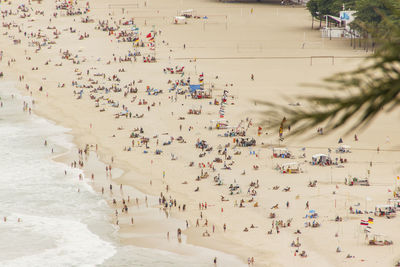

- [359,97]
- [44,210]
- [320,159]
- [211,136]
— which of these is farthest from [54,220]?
[359,97]

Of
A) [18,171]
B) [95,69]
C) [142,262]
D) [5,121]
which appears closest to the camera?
[142,262]

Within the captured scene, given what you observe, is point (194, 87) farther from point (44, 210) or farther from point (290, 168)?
point (44, 210)

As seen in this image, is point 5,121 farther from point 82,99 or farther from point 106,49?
point 106,49

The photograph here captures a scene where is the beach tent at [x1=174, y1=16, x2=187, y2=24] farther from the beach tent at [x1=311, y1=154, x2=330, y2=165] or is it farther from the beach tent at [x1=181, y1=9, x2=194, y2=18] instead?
the beach tent at [x1=311, y1=154, x2=330, y2=165]

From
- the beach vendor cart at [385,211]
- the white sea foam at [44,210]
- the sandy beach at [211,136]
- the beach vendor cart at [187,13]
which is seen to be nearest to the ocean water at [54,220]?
the white sea foam at [44,210]

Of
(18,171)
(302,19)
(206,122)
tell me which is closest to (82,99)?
(206,122)

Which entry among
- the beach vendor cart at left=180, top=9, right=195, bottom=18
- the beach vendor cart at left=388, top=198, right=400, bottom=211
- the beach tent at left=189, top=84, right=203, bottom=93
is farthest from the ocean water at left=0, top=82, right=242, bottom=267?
the beach vendor cart at left=180, top=9, right=195, bottom=18

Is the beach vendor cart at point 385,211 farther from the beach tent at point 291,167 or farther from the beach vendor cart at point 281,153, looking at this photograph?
the beach vendor cart at point 281,153
